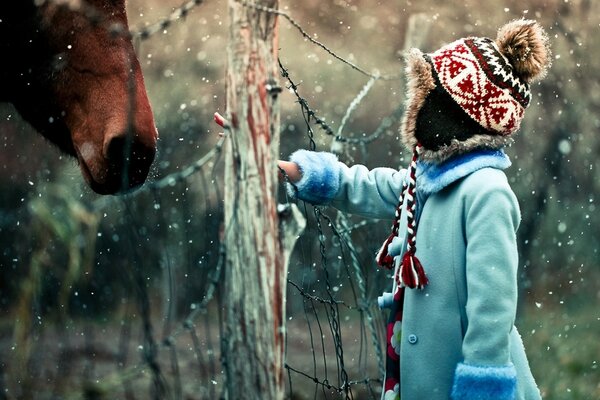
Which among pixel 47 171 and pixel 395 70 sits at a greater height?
pixel 395 70

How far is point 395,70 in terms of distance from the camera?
23.9 feet

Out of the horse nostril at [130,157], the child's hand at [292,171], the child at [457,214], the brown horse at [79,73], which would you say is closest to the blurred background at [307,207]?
the brown horse at [79,73]

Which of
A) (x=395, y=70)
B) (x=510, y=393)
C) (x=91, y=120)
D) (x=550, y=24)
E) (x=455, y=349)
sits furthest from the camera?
(x=395, y=70)

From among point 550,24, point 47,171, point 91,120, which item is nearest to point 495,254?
point 91,120

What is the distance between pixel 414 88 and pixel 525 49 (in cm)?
31

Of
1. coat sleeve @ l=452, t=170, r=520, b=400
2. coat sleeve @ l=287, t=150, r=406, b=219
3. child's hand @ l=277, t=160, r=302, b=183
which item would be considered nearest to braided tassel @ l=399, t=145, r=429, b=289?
coat sleeve @ l=452, t=170, r=520, b=400

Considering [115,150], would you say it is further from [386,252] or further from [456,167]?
[456,167]

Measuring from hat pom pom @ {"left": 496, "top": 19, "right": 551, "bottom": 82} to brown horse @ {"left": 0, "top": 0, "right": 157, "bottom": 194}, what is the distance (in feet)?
3.89

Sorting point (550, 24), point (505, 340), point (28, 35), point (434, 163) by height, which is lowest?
point (505, 340)

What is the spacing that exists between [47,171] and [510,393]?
248 inches

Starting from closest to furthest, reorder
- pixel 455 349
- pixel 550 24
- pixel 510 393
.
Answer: pixel 510 393 < pixel 455 349 < pixel 550 24

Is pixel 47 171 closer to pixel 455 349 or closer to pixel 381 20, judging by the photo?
pixel 381 20

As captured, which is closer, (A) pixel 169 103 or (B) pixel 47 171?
(A) pixel 169 103

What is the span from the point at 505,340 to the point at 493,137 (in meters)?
0.54
